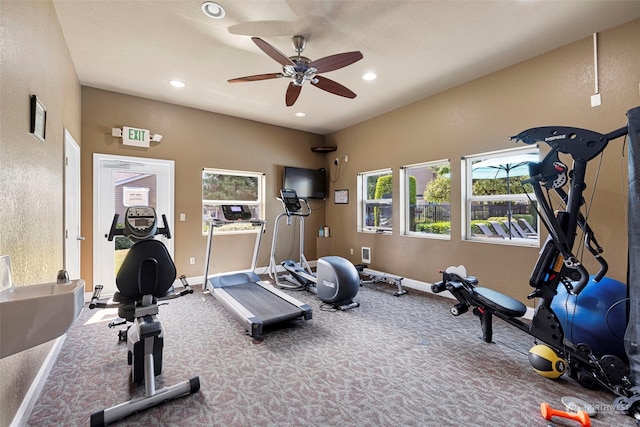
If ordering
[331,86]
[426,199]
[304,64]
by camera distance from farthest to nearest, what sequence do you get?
[426,199]
[331,86]
[304,64]

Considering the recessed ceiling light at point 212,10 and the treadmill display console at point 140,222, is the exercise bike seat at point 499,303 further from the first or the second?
the recessed ceiling light at point 212,10

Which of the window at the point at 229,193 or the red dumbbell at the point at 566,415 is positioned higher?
the window at the point at 229,193

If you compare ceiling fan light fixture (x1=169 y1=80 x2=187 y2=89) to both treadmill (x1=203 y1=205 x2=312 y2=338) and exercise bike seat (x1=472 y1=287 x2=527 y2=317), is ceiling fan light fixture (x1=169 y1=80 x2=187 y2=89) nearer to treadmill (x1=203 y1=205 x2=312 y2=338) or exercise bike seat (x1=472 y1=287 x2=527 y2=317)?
treadmill (x1=203 y1=205 x2=312 y2=338)

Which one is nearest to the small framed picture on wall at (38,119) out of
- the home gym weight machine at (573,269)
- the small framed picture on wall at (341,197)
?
the home gym weight machine at (573,269)

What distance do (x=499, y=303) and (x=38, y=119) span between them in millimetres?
3899

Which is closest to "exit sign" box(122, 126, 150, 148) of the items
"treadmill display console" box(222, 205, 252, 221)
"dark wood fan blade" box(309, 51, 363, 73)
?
"treadmill display console" box(222, 205, 252, 221)

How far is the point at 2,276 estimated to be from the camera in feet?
4.28

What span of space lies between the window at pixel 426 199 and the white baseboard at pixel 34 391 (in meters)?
4.43

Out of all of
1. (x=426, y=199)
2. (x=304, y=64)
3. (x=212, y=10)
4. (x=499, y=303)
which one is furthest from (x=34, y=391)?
(x=426, y=199)

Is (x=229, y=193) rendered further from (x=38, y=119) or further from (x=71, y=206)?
(x=38, y=119)

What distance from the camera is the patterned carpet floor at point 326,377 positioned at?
1.84 metres

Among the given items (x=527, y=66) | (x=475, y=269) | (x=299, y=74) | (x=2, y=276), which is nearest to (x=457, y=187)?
(x=475, y=269)

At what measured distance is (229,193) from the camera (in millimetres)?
5480

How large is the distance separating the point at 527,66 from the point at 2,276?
4809 mm
